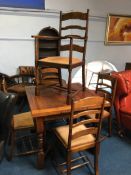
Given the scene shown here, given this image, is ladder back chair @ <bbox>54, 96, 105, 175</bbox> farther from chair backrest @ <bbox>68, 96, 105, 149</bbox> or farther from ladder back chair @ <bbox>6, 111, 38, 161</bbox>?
ladder back chair @ <bbox>6, 111, 38, 161</bbox>

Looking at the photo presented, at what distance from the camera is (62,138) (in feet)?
6.24

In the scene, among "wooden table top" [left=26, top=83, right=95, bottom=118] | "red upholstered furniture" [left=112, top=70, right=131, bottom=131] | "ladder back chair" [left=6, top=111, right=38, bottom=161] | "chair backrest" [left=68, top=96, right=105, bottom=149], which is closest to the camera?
"chair backrest" [left=68, top=96, right=105, bottom=149]

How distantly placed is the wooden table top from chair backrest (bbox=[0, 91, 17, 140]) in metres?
0.22

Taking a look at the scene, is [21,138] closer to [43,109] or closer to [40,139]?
[40,139]

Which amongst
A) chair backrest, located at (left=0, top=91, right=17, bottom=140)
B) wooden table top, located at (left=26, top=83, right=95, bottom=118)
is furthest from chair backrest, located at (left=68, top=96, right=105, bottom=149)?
chair backrest, located at (left=0, top=91, right=17, bottom=140)

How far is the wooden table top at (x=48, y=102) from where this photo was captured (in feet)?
6.14

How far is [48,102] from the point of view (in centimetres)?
209

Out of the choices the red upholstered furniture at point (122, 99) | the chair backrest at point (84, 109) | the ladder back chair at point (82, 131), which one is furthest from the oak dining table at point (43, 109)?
the red upholstered furniture at point (122, 99)

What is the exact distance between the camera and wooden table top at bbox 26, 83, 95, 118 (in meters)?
1.87

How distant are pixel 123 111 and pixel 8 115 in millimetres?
1640

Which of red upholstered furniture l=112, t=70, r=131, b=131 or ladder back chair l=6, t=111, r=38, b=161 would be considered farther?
red upholstered furniture l=112, t=70, r=131, b=131

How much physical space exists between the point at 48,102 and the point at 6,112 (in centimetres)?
51

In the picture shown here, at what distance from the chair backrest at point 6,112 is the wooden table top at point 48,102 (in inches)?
8.8

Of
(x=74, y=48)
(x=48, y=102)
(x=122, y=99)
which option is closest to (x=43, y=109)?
(x=48, y=102)
